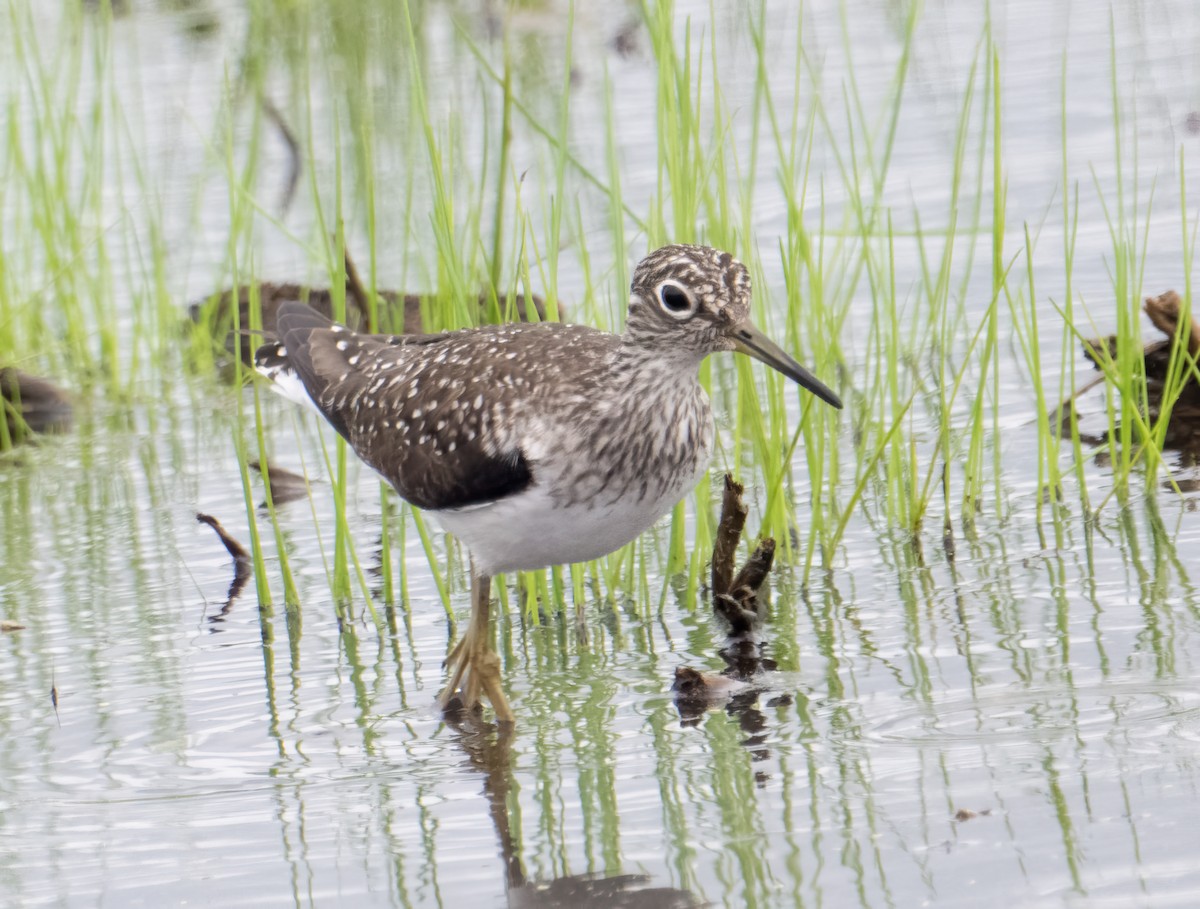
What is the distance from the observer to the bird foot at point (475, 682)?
583cm

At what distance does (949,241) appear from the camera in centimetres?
658

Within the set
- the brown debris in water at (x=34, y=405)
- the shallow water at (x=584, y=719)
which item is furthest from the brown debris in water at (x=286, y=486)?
the brown debris in water at (x=34, y=405)

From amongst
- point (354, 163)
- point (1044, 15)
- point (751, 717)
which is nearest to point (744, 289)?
point (751, 717)

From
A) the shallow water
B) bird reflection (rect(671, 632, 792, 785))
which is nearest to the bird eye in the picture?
bird reflection (rect(671, 632, 792, 785))

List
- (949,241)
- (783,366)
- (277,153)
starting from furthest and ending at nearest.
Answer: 1. (277,153)
2. (949,241)
3. (783,366)

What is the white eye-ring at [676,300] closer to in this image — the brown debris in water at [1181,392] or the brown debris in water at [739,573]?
the brown debris in water at [739,573]

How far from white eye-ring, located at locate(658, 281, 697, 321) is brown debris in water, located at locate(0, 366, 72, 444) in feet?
15.3

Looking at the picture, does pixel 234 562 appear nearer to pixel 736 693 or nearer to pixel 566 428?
pixel 566 428

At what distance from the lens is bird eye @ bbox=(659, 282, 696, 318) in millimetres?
5492

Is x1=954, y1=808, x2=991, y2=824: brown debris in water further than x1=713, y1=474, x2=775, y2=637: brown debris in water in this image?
No

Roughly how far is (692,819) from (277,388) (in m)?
3.29

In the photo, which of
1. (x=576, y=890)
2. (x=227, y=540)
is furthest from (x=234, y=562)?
(x=576, y=890)

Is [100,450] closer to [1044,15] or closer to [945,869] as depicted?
[945,869]

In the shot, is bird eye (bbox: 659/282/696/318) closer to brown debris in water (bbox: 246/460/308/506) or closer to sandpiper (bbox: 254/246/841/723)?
sandpiper (bbox: 254/246/841/723)
